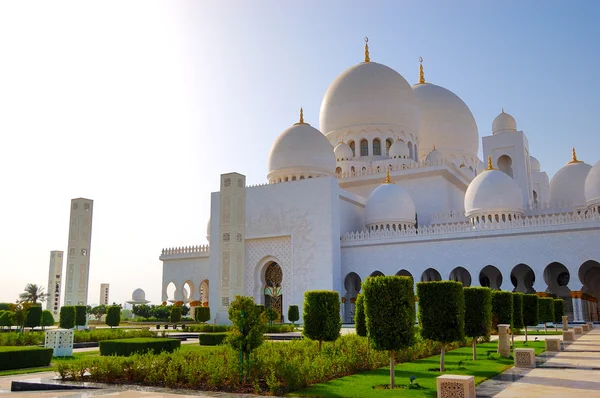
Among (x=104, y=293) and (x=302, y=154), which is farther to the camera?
(x=104, y=293)

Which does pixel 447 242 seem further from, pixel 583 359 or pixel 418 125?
pixel 583 359

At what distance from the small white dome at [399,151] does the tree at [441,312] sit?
65.3ft

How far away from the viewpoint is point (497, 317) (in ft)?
→ 40.6

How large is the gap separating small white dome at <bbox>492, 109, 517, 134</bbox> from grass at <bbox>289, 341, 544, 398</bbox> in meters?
21.2

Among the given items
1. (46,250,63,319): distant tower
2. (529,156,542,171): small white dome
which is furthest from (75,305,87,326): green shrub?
(529,156,542,171): small white dome

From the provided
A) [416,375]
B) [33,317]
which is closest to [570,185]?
[416,375]

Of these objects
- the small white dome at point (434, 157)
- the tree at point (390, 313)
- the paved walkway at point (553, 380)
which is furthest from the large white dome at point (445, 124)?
the tree at point (390, 313)

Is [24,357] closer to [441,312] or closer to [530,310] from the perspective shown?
[441,312]

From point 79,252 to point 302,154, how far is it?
11.2 m

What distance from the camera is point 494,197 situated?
23203 mm

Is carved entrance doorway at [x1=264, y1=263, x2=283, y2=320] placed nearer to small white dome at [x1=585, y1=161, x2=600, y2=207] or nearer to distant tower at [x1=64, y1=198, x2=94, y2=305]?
distant tower at [x1=64, y1=198, x2=94, y2=305]

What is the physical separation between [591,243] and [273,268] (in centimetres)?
1362

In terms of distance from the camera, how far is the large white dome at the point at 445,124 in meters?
32.0

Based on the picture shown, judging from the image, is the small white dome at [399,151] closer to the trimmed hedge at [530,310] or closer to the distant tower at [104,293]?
the trimmed hedge at [530,310]
